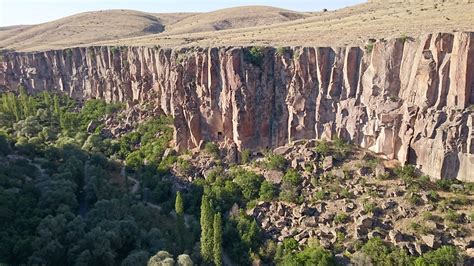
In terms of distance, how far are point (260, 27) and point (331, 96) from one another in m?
42.8

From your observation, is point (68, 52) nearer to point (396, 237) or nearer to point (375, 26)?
point (375, 26)

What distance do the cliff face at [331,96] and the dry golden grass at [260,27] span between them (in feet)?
13.5

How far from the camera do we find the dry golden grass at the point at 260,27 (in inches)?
2197

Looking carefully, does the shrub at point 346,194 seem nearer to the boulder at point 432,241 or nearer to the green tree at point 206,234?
the boulder at point 432,241

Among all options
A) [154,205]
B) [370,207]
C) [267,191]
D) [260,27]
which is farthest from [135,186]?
[260,27]

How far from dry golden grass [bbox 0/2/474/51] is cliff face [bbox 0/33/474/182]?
410 centimetres

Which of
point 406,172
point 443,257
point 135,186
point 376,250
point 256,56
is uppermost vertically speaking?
point 256,56

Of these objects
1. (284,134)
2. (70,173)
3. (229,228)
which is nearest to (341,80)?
(284,134)

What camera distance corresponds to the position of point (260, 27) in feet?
295

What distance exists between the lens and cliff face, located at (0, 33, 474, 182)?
135 feet

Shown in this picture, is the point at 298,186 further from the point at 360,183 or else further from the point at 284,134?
the point at 284,134

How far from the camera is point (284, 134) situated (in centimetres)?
5512

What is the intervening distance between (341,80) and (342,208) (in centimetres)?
1529

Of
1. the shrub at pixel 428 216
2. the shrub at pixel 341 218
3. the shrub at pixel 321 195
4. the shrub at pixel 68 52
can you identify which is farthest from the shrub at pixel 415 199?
the shrub at pixel 68 52
